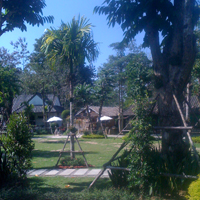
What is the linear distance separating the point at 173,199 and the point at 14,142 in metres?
4.41

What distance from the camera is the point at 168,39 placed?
7609mm

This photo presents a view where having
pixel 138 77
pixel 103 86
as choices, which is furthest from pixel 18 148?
pixel 103 86

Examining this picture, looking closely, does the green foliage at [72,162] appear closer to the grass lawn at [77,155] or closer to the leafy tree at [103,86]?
the grass lawn at [77,155]

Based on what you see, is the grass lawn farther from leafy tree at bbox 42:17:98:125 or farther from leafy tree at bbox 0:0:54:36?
leafy tree at bbox 0:0:54:36

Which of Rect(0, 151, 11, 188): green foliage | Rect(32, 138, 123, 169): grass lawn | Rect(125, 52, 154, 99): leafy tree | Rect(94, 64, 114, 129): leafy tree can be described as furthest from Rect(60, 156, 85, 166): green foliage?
Rect(94, 64, 114, 129): leafy tree

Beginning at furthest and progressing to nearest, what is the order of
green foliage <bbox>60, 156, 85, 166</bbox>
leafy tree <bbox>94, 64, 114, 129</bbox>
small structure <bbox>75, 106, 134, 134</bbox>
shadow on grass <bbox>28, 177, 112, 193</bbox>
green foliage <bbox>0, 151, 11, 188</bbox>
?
small structure <bbox>75, 106, 134, 134</bbox> < leafy tree <bbox>94, 64, 114, 129</bbox> < green foliage <bbox>60, 156, 85, 166</bbox> < shadow on grass <bbox>28, 177, 112, 193</bbox> < green foliage <bbox>0, 151, 11, 188</bbox>

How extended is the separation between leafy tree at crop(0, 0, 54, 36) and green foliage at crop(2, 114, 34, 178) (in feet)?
11.7

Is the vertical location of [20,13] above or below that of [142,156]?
above

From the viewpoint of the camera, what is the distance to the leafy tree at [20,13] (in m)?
7.97

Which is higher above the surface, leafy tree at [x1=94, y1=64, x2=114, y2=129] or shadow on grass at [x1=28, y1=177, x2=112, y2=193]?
leafy tree at [x1=94, y1=64, x2=114, y2=129]

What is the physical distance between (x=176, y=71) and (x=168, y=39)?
129 centimetres

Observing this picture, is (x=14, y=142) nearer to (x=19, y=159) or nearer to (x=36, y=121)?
(x=19, y=159)

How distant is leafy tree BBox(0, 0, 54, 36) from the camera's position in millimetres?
7972

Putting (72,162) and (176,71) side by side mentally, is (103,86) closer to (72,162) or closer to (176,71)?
(72,162)
